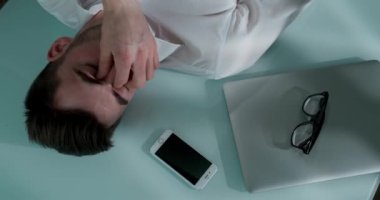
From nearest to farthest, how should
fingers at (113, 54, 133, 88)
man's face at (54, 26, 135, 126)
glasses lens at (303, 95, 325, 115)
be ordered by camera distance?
fingers at (113, 54, 133, 88), man's face at (54, 26, 135, 126), glasses lens at (303, 95, 325, 115)

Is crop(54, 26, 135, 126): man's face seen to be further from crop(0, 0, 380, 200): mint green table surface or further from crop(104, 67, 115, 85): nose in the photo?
crop(0, 0, 380, 200): mint green table surface

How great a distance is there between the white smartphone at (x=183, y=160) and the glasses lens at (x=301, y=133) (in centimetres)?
15

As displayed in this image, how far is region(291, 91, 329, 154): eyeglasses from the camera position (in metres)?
0.73

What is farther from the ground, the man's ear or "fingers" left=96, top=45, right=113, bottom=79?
"fingers" left=96, top=45, right=113, bottom=79

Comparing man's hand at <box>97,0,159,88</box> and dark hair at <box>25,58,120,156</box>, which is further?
dark hair at <box>25,58,120,156</box>

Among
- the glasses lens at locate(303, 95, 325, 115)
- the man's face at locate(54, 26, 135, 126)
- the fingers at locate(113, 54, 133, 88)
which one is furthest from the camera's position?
the glasses lens at locate(303, 95, 325, 115)

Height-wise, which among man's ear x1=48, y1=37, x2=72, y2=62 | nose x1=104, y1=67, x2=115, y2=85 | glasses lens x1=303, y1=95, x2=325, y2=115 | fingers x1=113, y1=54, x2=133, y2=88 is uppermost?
glasses lens x1=303, y1=95, x2=325, y2=115

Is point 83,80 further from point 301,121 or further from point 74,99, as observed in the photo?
point 301,121

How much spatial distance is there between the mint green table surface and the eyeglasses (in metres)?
0.08

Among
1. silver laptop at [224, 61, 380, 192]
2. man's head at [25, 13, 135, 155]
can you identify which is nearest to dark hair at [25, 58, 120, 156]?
man's head at [25, 13, 135, 155]

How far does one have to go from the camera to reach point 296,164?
0.72 m

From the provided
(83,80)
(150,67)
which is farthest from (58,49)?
(150,67)

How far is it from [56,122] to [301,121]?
424 millimetres

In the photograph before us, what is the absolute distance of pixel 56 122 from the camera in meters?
0.65
